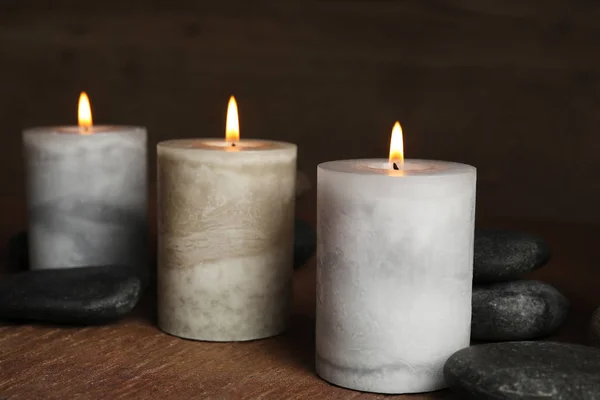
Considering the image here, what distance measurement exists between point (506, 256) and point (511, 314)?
67 mm

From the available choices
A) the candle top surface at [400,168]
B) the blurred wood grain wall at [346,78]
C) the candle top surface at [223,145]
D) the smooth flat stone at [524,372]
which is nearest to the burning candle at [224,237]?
the candle top surface at [223,145]

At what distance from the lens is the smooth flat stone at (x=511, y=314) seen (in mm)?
1000

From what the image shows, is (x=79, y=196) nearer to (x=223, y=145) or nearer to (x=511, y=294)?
(x=223, y=145)

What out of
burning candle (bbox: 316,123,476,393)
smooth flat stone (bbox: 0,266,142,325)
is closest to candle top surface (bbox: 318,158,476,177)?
burning candle (bbox: 316,123,476,393)

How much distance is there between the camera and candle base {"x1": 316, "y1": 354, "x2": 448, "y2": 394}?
0.87m

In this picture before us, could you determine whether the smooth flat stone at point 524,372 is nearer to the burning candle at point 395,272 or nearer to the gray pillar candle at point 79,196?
the burning candle at point 395,272

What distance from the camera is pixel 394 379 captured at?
0.87 m

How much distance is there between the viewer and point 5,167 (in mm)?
2029

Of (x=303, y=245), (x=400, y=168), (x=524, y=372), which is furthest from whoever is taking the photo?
(x=303, y=245)

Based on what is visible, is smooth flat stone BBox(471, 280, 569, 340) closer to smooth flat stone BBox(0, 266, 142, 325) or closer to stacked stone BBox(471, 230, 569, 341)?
stacked stone BBox(471, 230, 569, 341)

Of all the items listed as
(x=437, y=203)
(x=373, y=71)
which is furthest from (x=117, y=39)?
(x=437, y=203)

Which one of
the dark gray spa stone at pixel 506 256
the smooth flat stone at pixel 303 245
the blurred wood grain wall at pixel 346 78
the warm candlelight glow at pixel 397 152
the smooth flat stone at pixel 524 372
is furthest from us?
the blurred wood grain wall at pixel 346 78

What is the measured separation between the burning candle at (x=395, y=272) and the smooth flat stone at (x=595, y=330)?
0.15 m

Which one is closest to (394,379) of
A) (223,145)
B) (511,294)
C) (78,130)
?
(511,294)
